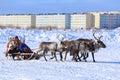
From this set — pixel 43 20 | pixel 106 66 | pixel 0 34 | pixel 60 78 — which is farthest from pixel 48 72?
pixel 43 20

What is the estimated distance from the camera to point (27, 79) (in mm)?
Answer: 9969

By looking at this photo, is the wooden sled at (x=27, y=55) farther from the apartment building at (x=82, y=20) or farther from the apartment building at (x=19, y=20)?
the apartment building at (x=19, y=20)

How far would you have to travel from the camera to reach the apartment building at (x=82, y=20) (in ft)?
325

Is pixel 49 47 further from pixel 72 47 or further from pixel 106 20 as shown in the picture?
pixel 106 20

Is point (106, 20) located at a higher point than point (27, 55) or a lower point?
higher

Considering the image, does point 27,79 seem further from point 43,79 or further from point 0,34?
point 0,34

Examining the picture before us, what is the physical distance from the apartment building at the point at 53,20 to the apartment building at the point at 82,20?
54.1 inches

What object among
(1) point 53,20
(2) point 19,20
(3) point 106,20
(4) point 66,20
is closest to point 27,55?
(1) point 53,20

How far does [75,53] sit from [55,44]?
80 cm

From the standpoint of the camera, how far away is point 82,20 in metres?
98.4

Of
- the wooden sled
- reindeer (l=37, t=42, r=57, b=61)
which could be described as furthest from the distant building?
reindeer (l=37, t=42, r=57, b=61)

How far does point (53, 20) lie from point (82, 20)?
21.0 feet

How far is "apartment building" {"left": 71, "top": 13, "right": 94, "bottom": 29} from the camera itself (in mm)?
99000

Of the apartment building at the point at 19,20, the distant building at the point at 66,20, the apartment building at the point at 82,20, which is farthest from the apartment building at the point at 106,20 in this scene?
the apartment building at the point at 19,20
